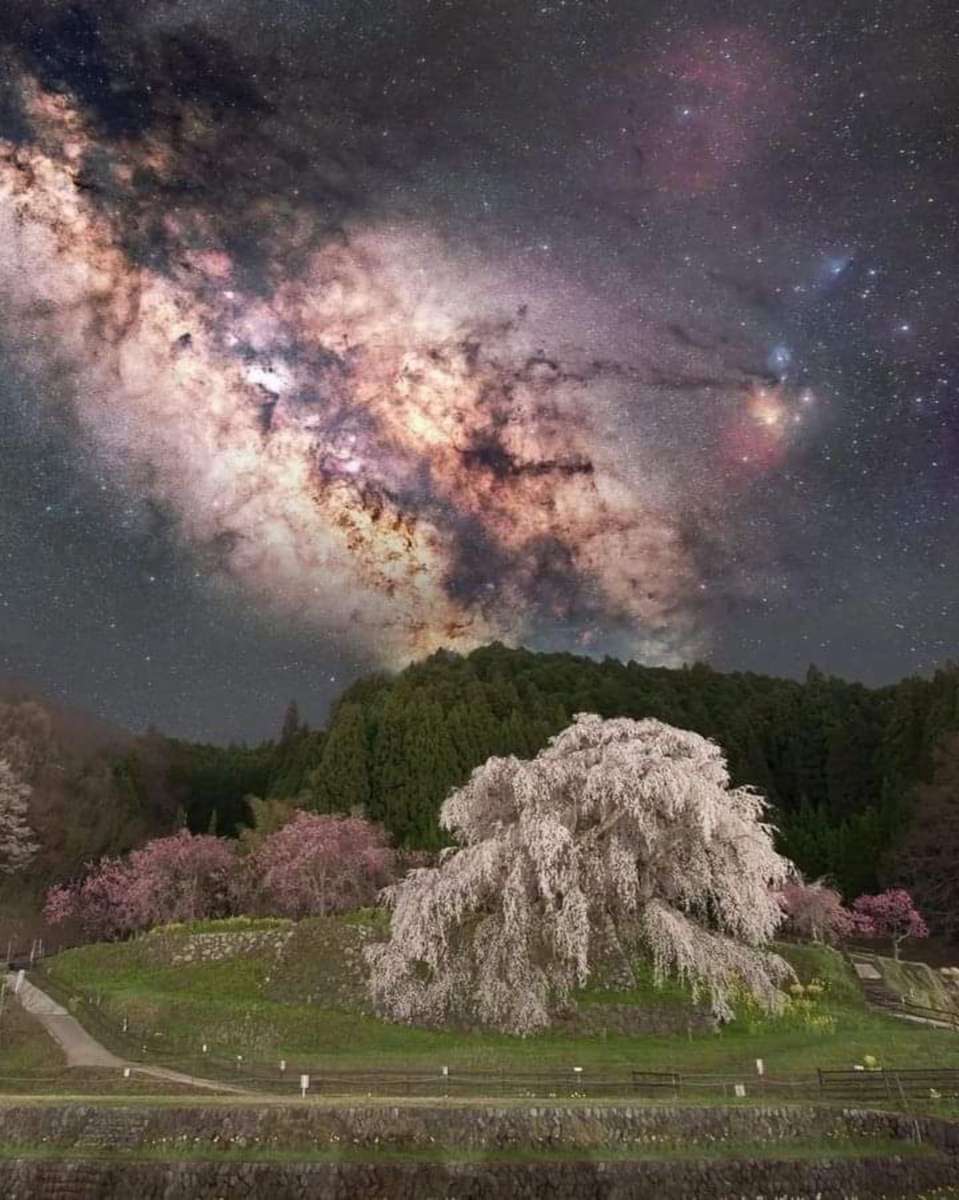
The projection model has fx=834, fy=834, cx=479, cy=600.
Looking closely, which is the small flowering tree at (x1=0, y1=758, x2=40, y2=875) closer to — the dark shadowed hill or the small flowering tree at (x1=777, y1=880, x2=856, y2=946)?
the dark shadowed hill

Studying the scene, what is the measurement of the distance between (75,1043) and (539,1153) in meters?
21.3

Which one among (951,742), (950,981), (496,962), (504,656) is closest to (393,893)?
(496,962)

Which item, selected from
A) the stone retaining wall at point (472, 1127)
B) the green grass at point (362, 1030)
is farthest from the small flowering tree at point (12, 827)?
the stone retaining wall at point (472, 1127)

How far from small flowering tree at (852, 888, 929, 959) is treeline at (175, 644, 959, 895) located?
6875 millimetres

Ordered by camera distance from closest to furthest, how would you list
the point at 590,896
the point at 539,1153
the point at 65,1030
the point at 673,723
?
the point at 539,1153 → the point at 590,896 → the point at 65,1030 → the point at 673,723

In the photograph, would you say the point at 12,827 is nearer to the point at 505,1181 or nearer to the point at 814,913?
the point at 505,1181

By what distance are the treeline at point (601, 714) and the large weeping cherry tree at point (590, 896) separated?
41476 mm

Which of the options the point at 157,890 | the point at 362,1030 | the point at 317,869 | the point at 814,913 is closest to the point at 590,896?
the point at 362,1030

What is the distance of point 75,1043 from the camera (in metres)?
32.2

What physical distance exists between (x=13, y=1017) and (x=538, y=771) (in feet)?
76.5

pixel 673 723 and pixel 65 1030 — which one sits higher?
pixel 673 723

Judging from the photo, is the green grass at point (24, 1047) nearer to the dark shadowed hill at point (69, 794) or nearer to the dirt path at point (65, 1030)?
the dirt path at point (65, 1030)

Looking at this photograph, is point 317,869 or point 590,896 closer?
point 590,896

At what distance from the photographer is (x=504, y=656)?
418ft
